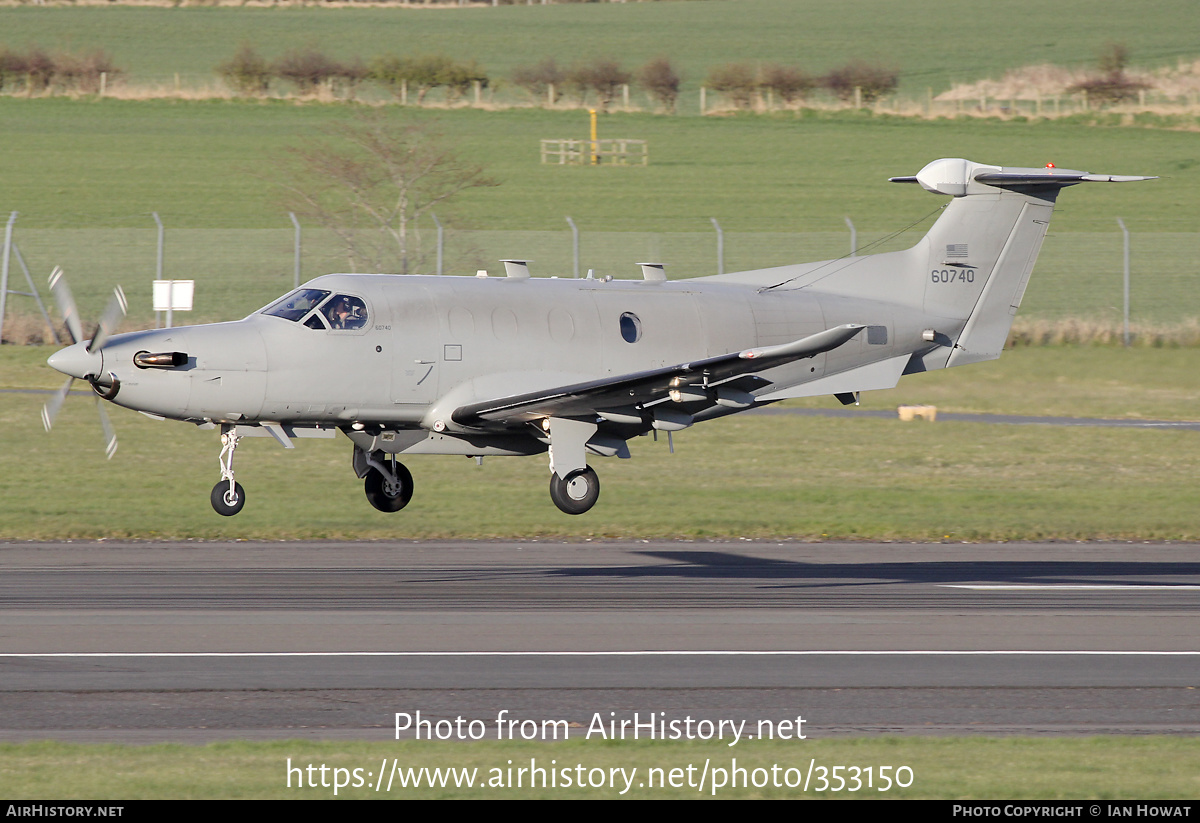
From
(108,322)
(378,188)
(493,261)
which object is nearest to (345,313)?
(108,322)

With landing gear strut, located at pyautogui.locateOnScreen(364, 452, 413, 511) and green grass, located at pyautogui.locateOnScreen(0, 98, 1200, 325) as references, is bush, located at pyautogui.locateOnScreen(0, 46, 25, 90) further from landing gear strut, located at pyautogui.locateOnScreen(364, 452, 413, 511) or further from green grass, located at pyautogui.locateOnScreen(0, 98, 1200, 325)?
landing gear strut, located at pyautogui.locateOnScreen(364, 452, 413, 511)

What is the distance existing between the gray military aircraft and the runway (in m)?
1.81

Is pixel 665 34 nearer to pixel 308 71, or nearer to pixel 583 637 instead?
pixel 308 71

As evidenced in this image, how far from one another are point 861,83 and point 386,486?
6786 cm

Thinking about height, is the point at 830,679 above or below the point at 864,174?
below

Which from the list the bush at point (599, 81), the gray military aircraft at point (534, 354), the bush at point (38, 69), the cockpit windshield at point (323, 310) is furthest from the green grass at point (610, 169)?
the gray military aircraft at point (534, 354)

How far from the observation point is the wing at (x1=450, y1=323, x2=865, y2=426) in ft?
64.4

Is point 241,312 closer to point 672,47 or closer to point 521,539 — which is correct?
point 521,539

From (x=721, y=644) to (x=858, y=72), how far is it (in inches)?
2870

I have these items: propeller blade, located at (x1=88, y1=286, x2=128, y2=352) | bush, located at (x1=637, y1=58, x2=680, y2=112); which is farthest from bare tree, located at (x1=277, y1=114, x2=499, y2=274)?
bush, located at (x1=637, y1=58, x2=680, y2=112)

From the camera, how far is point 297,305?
807 inches

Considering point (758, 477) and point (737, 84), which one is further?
point (737, 84)
